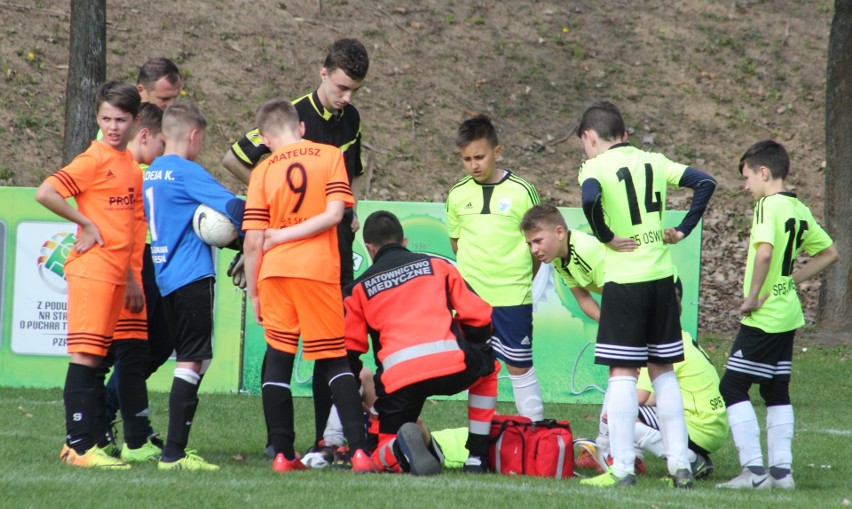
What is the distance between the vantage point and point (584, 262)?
22.3 feet

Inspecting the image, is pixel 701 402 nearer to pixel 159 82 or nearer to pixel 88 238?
pixel 88 238

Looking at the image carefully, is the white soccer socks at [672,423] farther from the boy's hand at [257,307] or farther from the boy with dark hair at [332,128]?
the boy's hand at [257,307]

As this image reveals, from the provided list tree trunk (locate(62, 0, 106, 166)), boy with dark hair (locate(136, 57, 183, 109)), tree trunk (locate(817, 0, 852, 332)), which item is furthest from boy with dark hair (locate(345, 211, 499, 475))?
tree trunk (locate(817, 0, 852, 332))

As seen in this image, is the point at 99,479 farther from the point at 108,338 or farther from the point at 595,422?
the point at 595,422

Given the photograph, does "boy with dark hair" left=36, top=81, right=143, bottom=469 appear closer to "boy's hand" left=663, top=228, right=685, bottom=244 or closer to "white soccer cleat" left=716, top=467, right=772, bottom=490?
"boy's hand" left=663, top=228, right=685, bottom=244

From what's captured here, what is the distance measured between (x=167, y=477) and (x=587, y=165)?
112 inches

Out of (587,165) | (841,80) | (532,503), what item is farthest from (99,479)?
(841,80)

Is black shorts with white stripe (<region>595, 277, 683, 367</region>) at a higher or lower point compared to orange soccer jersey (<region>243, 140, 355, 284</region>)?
lower

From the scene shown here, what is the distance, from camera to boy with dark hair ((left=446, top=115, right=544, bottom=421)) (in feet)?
24.5

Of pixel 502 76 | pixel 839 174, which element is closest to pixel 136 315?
pixel 839 174

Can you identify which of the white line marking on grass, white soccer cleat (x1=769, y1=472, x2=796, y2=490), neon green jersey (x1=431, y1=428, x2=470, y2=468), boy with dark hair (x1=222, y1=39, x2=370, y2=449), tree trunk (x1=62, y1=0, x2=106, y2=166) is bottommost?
the white line marking on grass

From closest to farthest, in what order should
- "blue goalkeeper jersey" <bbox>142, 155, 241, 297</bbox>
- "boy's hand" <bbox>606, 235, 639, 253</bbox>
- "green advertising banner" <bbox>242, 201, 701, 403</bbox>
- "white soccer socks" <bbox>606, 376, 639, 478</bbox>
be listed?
1. "white soccer socks" <bbox>606, 376, 639, 478</bbox>
2. "boy's hand" <bbox>606, 235, 639, 253</bbox>
3. "blue goalkeeper jersey" <bbox>142, 155, 241, 297</bbox>
4. "green advertising banner" <bbox>242, 201, 701, 403</bbox>

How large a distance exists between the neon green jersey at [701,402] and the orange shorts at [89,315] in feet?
10.7

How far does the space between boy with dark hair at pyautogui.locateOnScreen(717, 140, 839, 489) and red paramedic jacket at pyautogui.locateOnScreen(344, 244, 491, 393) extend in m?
1.62
